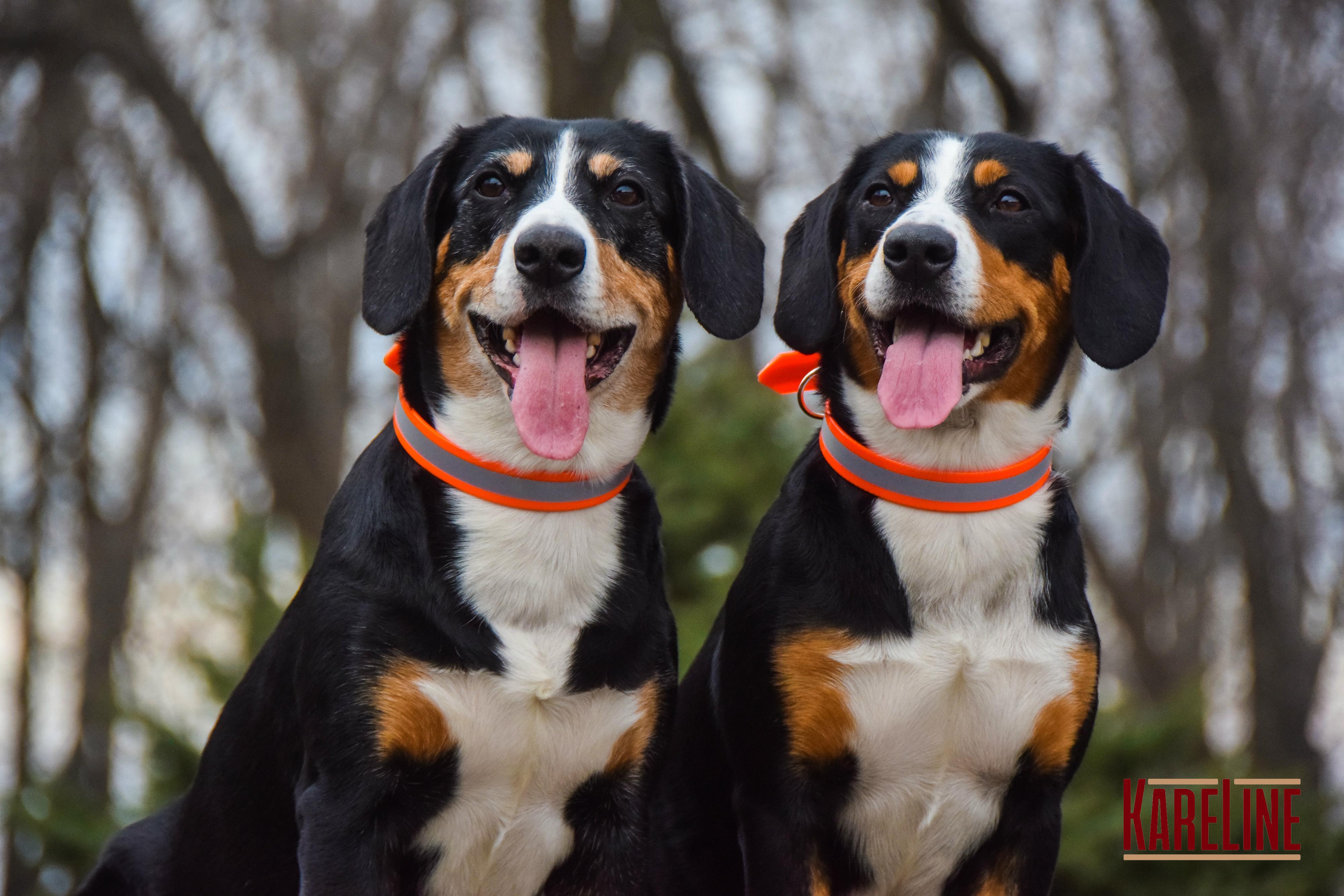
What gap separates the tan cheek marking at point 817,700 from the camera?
125 inches

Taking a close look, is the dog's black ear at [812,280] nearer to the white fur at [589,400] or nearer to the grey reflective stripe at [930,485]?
the grey reflective stripe at [930,485]

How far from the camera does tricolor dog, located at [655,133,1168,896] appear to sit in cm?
320

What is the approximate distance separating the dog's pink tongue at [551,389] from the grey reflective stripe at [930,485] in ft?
2.14

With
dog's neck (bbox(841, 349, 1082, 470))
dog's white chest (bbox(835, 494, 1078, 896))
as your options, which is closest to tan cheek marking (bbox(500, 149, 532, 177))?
dog's neck (bbox(841, 349, 1082, 470))

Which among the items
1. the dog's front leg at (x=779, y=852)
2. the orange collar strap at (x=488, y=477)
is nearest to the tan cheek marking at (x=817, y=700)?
the dog's front leg at (x=779, y=852)

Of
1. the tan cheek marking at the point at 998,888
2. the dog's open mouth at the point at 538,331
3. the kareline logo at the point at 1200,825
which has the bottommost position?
the kareline logo at the point at 1200,825

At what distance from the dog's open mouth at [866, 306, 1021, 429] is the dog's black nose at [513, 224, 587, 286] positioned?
76 centimetres

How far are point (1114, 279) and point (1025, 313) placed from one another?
26cm

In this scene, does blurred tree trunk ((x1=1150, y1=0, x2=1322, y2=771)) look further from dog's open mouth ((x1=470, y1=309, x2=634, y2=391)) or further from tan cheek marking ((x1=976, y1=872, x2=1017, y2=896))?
dog's open mouth ((x1=470, y1=309, x2=634, y2=391))

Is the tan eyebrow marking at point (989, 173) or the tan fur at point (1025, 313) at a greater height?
the tan eyebrow marking at point (989, 173)

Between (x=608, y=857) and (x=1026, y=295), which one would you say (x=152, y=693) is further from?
(x=1026, y=295)

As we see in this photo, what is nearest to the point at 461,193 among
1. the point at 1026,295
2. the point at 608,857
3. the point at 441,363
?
the point at 441,363

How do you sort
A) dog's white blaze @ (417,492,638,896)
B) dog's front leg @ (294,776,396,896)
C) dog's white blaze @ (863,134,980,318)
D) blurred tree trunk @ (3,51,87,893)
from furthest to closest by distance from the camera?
blurred tree trunk @ (3,51,87,893), dog's white blaze @ (863,134,980,318), dog's white blaze @ (417,492,638,896), dog's front leg @ (294,776,396,896)

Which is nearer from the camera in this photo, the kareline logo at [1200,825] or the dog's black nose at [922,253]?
the dog's black nose at [922,253]
